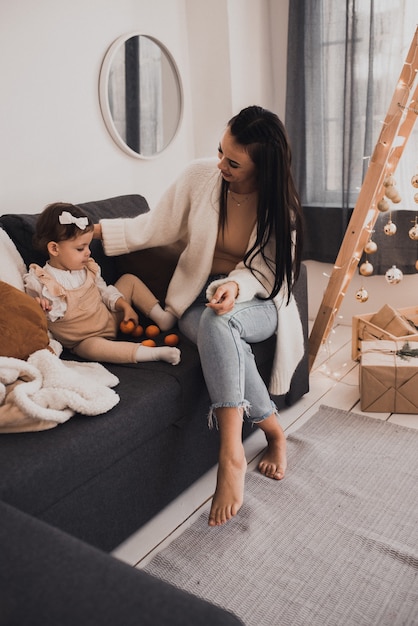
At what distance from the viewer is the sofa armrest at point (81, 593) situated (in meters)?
0.76

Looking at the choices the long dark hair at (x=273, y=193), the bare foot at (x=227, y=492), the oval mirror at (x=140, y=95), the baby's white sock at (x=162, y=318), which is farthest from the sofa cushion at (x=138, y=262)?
the bare foot at (x=227, y=492)

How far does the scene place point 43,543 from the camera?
914 mm

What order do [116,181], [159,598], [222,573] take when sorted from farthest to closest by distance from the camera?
[116,181], [222,573], [159,598]

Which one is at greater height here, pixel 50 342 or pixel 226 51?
pixel 226 51

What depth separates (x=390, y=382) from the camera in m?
2.28

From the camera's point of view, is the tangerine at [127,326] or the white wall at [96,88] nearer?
the tangerine at [127,326]

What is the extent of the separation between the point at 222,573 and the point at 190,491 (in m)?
0.39

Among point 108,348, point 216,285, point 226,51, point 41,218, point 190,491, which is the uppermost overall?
point 226,51

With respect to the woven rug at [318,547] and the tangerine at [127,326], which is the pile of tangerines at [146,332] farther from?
the woven rug at [318,547]

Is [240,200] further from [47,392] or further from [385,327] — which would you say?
[385,327]

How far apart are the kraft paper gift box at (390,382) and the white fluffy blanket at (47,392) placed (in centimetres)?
114

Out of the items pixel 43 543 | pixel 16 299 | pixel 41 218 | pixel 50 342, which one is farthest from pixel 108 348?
pixel 43 543

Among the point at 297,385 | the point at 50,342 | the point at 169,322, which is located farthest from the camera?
the point at 297,385

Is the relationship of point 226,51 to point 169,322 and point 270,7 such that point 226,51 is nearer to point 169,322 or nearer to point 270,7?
point 270,7
